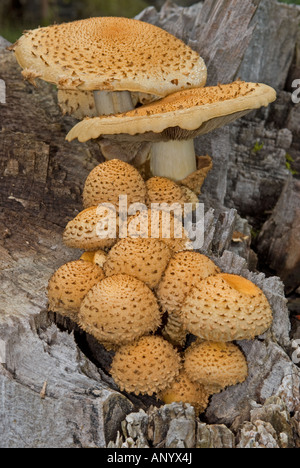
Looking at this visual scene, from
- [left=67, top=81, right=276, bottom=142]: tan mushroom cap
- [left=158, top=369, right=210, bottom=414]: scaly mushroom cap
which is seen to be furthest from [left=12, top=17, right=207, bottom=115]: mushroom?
[left=158, top=369, right=210, bottom=414]: scaly mushroom cap

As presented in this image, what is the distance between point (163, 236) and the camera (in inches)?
112

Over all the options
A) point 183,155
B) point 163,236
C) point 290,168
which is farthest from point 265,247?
point 163,236

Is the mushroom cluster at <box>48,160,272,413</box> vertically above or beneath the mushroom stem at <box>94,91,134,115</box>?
beneath

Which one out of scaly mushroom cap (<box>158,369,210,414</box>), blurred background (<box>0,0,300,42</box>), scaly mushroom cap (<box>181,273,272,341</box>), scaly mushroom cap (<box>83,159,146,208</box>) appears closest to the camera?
scaly mushroom cap (<box>181,273,272,341</box>)

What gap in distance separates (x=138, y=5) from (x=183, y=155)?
24.3 ft

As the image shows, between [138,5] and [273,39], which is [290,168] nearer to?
[273,39]

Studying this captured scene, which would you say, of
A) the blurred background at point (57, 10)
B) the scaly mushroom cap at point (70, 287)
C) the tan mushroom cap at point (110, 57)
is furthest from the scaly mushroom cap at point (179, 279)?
the blurred background at point (57, 10)

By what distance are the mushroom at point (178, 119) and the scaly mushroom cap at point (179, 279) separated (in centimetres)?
74

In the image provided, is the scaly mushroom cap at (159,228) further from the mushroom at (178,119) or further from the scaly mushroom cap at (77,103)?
the scaly mushroom cap at (77,103)

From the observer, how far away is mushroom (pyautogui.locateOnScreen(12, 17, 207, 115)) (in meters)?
3.23

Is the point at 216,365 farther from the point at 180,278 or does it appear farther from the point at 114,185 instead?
the point at 114,185

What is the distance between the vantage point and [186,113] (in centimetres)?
292

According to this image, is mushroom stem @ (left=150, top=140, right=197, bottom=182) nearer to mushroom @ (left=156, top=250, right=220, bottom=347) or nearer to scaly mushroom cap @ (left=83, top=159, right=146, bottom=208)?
scaly mushroom cap @ (left=83, top=159, right=146, bottom=208)

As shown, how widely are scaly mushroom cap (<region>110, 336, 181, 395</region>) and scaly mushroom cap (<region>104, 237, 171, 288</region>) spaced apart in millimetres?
309
